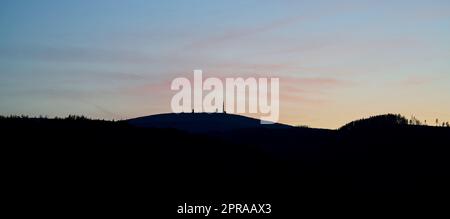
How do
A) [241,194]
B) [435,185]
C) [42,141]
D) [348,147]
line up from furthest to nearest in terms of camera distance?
[348,147], [435,185], [42,141], [241,194]

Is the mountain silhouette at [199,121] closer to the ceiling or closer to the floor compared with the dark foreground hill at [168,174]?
closer to the ceiling

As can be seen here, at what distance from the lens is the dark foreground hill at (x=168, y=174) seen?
26359 millimetres

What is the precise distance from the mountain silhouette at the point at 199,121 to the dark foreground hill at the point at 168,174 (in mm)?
59098

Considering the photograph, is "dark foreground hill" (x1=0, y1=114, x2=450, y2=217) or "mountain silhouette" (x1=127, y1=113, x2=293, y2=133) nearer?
"dark foreground hill" (x1=0, y1=114, x2=450, y2=217)

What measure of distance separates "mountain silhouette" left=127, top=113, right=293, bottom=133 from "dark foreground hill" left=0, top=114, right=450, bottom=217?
194 feet

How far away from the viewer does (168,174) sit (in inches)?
1192

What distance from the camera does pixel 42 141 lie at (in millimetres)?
31656

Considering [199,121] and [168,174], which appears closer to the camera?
[168,174]

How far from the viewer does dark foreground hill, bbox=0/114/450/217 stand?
26.4 m

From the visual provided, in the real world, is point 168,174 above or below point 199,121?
below

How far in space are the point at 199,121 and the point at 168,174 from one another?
80.5 metres
